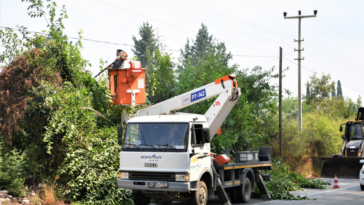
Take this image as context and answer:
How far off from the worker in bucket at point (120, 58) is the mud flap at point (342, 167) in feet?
48.0

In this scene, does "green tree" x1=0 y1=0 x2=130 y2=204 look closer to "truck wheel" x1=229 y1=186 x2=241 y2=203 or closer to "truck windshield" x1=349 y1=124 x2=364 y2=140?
"truck wheel" x1=229 y1=186 x2=241 y2=203

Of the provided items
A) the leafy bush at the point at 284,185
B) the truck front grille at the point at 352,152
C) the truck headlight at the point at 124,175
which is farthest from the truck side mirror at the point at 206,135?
the truck front grille at the point at 352,152

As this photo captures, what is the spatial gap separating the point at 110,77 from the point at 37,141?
3542 mm

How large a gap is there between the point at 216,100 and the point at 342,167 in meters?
13.0

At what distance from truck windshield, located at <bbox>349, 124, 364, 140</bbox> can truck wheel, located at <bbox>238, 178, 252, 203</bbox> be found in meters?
15.2

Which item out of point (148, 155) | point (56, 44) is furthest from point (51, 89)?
point (148, 155)

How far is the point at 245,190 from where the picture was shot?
1419 cm

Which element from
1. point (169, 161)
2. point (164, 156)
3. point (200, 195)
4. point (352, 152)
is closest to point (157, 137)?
point (164, 156)

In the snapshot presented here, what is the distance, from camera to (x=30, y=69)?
1362cm

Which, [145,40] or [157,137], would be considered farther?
[145,40]

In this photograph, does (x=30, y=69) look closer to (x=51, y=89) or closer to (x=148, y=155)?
(x=51, y=89)

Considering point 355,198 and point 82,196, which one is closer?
point 82,196

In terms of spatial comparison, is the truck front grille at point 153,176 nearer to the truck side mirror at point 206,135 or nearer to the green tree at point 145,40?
the truck side mirror at point 206,135

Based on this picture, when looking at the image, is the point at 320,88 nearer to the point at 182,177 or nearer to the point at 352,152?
the point at 352,152
